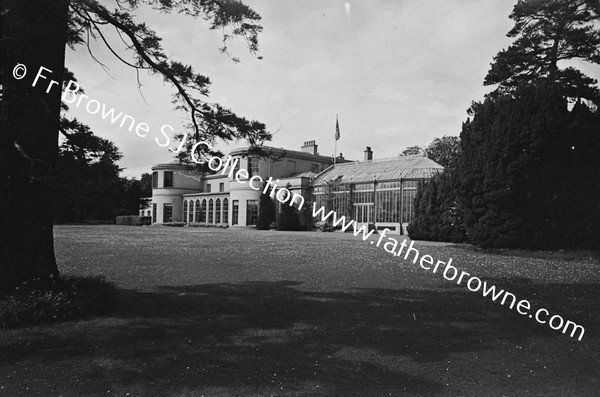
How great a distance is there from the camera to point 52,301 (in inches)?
276

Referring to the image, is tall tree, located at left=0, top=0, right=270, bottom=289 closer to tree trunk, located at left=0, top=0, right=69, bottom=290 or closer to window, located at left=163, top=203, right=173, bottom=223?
tree trunk, located at left=0, top=0, right=69, bottom=290

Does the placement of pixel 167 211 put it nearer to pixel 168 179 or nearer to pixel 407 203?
pixel 168 179

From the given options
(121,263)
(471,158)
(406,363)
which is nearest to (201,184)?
(471,158)

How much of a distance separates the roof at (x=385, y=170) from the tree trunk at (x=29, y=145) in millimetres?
32389

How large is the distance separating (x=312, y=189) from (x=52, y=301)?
138 feet

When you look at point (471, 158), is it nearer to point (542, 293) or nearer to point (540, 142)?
point (540, 142)

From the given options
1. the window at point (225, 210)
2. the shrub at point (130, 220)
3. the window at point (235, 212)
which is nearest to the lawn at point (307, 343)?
the window at point (235, 212)

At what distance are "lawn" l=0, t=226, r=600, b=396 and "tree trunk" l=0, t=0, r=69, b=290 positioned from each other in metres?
1.34

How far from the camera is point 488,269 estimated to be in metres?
14.0

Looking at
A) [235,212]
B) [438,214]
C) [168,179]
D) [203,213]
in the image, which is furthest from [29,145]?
[168,179]

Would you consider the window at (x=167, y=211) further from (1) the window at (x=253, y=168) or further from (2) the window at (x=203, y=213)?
(1) the window at (x=253, y=168)

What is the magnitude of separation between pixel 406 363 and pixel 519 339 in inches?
83.1

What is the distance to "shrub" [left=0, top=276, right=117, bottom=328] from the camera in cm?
670

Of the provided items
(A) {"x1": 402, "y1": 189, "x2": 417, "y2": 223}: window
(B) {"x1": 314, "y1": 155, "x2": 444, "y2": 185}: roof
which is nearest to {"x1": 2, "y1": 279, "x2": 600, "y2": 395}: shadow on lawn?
(A) {"x1": 402, "y1": 189, "x2": 417, "y2": 223}: window
